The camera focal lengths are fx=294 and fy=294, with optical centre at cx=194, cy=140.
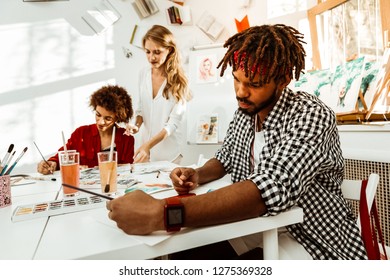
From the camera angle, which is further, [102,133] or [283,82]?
[102,133]

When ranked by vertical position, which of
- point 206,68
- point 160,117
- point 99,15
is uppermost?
point 99,15

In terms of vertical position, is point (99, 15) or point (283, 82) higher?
point (99, 15)

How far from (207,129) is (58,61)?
130 cm

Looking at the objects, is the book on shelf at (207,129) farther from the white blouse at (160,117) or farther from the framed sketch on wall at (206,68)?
the framed sketch on wall at (206,68)

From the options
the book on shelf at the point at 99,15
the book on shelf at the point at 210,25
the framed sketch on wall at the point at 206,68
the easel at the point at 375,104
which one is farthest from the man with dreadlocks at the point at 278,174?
the book on shelf at the point at 99,15

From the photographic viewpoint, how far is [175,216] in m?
0.52

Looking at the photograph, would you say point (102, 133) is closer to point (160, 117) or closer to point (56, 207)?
point (160, 117)

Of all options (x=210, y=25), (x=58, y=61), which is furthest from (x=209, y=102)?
(x=58, y=61)

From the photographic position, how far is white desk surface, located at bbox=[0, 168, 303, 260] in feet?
1.54

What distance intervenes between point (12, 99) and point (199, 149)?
1.50 m

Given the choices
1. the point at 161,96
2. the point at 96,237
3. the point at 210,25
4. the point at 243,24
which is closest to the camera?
the point at 96,237

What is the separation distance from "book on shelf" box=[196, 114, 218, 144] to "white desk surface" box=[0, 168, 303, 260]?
169 centimetres
